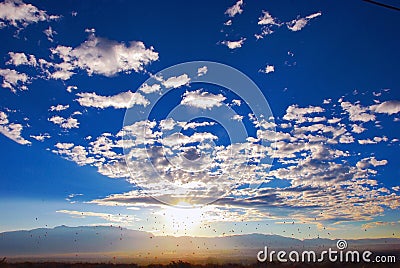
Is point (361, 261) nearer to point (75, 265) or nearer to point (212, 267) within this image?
point (212, 267)

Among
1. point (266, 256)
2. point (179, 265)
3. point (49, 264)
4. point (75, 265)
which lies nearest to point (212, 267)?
point (179, 265)

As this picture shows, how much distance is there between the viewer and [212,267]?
34625 mm

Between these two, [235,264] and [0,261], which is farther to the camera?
[235,264]

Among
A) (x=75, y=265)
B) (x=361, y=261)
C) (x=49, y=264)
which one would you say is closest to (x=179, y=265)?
(x=75, y=265)

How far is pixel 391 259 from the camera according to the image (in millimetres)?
37469

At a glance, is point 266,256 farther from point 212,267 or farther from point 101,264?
point 101,264

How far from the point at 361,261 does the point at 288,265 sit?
8.24 metres

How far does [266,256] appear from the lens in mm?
37938

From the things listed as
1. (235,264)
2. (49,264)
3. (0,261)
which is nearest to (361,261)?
(235,264)

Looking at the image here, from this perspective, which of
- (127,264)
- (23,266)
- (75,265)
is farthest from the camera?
(127,264)

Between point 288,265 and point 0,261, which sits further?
point 288,265

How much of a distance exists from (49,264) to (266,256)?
2222 cm

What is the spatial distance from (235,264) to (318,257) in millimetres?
9474

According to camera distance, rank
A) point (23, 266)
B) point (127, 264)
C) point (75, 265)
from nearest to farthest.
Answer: point (23, 266)
point (75, 265)
point (127, 264)
